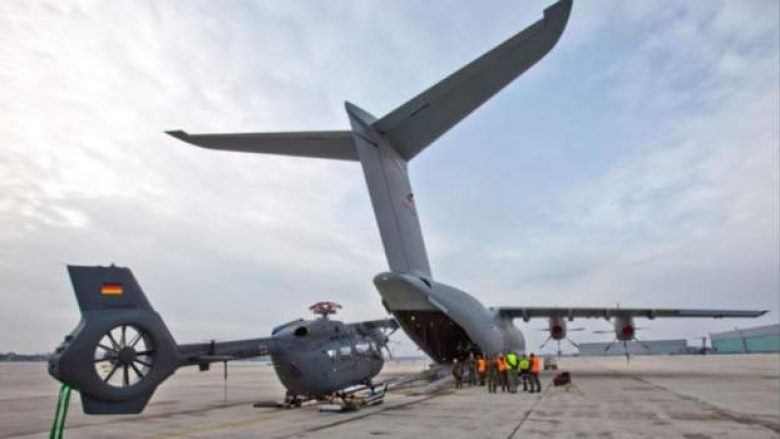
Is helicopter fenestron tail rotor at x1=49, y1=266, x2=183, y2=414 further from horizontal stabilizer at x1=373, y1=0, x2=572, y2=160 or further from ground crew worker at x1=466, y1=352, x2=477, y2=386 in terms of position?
ground crew worker at x1=466, y1=352, x2=477, y2=386

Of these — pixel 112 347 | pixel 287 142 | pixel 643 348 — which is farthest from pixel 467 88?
pixel 643 348

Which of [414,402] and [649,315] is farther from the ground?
[649,315]

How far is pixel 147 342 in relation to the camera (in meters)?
6.63

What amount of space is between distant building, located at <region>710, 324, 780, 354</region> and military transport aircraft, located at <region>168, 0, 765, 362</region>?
76.5 meters

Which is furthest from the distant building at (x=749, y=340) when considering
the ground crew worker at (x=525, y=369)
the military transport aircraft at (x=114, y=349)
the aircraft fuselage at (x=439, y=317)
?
the military transport aircraft at (x=114, y=349)

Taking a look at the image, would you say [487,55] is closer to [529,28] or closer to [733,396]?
[529,28]

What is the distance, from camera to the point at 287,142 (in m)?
15.3

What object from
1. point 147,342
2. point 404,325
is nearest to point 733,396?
point 404,325

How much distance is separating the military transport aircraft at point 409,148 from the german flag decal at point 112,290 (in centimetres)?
772

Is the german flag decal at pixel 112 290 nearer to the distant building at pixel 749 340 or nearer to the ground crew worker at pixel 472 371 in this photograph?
the ground crew worker at pixel 472 371

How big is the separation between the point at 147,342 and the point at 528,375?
40.9 ft

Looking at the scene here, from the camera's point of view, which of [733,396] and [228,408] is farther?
[733,396]

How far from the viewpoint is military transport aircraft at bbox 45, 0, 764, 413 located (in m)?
6.20

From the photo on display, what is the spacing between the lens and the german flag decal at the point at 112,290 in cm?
640
